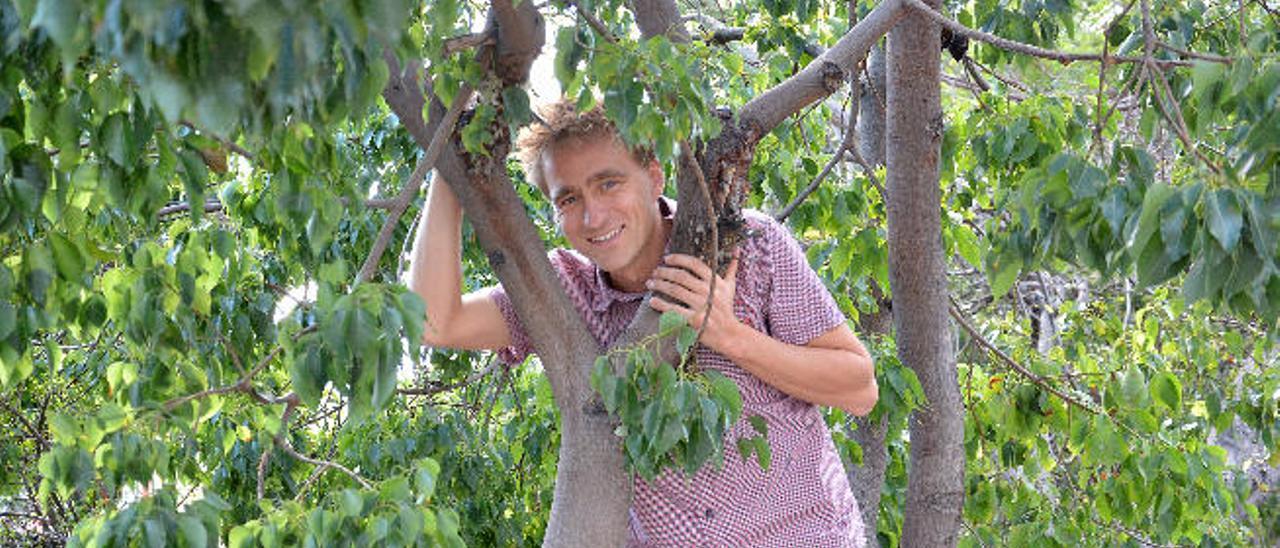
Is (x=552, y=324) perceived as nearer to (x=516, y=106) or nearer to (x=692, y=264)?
(x=692, y=264)

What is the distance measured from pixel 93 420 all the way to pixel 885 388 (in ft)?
6.70

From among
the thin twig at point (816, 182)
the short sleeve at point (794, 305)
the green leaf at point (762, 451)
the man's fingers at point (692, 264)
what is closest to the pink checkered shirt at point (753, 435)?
the short sleeve at point (794, 305)

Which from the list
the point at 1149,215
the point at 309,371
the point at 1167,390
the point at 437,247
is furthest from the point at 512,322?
the point at 1167,390

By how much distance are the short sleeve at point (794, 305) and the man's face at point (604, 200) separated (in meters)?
0.22

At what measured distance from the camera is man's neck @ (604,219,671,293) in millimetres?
2835

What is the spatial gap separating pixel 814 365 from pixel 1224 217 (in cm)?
93

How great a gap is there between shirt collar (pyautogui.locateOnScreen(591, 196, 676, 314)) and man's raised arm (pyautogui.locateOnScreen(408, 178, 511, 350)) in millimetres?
197

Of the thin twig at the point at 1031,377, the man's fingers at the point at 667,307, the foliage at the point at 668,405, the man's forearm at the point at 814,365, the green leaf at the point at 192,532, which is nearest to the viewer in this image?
the green leaf at the point at 192,532

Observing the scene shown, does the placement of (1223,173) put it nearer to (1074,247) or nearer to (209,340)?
(1074,247)

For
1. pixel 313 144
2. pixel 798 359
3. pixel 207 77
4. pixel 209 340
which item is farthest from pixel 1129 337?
pixel 207 77

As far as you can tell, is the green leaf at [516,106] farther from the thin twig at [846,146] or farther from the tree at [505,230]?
the thin twig at [846,146]

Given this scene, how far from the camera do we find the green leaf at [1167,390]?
430 centimetres

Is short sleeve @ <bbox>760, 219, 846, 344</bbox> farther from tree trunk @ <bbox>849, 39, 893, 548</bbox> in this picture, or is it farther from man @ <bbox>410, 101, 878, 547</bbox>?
tree trunk @ <bbox>849, 39, 893, 548</bbox>

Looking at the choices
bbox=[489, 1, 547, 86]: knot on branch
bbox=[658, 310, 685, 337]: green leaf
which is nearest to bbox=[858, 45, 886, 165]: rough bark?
bbox=[489, 1, 547, 86]: knot on branch
